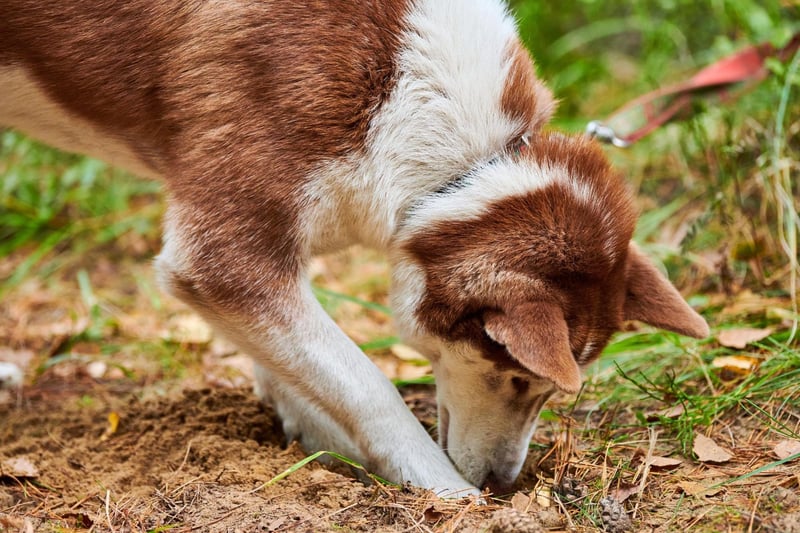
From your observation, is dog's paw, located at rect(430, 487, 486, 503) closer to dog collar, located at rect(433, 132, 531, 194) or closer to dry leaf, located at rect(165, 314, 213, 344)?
dog collar, located at rect(433, 132, 531, 194)

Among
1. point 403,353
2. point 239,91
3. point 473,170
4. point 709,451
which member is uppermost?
point 239,91

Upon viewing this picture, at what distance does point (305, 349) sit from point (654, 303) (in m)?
1.24

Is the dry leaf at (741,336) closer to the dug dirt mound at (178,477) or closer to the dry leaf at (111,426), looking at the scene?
the dug dirt mound at (178,477)

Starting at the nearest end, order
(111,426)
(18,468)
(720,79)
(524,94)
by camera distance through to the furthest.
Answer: (18,468)
(524,94)
(111,426)
(720,79)

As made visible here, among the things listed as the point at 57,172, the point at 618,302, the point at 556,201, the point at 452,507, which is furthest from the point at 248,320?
the point at 57,172

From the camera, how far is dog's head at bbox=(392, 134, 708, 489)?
2.58 metres

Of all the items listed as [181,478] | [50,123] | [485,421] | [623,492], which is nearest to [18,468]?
[181,478]

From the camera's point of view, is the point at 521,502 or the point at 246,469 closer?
the point at 521,502

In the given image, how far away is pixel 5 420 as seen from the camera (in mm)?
3252

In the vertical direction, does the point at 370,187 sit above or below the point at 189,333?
above

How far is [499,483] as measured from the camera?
9.12 feet

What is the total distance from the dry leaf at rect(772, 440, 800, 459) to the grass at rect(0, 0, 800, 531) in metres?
0.03

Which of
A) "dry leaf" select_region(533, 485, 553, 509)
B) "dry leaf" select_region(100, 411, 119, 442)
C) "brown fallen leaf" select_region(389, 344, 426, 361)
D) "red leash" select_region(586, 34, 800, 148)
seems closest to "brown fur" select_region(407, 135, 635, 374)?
"dry leaf" select_region(533, 485, 553, 509)

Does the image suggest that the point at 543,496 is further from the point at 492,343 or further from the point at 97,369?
the point at 97,369
